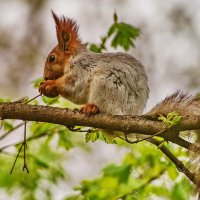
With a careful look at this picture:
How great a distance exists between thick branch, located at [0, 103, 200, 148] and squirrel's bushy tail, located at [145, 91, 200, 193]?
0.20 ft

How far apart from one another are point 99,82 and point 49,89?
1.04 ft

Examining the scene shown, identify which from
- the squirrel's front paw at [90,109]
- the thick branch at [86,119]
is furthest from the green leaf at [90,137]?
the thick branch at [86,119]


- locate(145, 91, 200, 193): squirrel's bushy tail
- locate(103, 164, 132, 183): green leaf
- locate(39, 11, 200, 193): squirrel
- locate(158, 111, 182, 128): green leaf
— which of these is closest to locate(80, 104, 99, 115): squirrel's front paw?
locate(39, 11, 200, 193): squirrel

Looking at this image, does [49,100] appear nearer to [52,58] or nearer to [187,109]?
[52,58]

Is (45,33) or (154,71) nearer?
(154,71)

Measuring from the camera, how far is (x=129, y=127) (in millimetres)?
2689

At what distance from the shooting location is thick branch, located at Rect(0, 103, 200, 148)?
2676mm

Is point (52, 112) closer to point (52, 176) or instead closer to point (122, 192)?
point (122, 192)

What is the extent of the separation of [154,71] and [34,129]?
3.58m

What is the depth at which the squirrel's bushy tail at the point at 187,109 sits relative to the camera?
109 inches

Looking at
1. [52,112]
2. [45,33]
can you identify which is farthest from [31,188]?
[45,33]

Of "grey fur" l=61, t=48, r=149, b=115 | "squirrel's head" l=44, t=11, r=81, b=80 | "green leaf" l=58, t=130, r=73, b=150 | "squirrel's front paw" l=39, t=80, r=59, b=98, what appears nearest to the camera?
"grey fur" l=61, t=48, r=149, b=115

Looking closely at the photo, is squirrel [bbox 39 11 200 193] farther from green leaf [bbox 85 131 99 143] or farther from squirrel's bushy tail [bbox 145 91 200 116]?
green leaf [bbox 85 131 99 143]

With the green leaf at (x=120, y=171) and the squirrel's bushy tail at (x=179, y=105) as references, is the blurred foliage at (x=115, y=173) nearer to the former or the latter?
the green leaf at (x=120, y=171)
